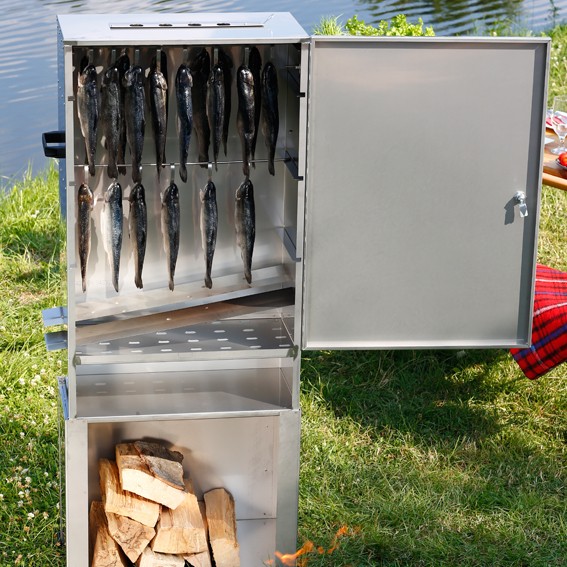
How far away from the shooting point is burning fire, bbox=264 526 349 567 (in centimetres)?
294

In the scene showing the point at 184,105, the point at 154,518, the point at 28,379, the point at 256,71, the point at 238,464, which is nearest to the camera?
the point at 184,105

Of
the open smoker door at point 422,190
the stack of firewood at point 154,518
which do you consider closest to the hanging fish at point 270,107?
the open smoker door at point 422,190

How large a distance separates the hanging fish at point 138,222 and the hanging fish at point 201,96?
0.71 feet

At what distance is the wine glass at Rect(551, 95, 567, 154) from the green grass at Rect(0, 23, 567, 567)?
2.97 feet

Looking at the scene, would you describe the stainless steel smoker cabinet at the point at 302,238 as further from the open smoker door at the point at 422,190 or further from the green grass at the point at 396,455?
the green grass at the point at 396,455

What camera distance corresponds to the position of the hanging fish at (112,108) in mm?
2555

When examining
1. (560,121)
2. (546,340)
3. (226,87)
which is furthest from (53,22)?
(226,87)

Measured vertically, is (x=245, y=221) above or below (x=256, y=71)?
below

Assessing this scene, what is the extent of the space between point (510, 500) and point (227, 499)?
983mm

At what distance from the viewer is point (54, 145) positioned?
2598mm

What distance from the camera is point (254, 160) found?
2893 mm

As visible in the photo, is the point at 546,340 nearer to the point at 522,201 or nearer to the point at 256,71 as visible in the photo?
the point at 522,201

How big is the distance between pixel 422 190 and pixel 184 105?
2.12 ft

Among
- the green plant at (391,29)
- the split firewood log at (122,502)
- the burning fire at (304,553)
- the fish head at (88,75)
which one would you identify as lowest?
the burning fire at (304,553)
